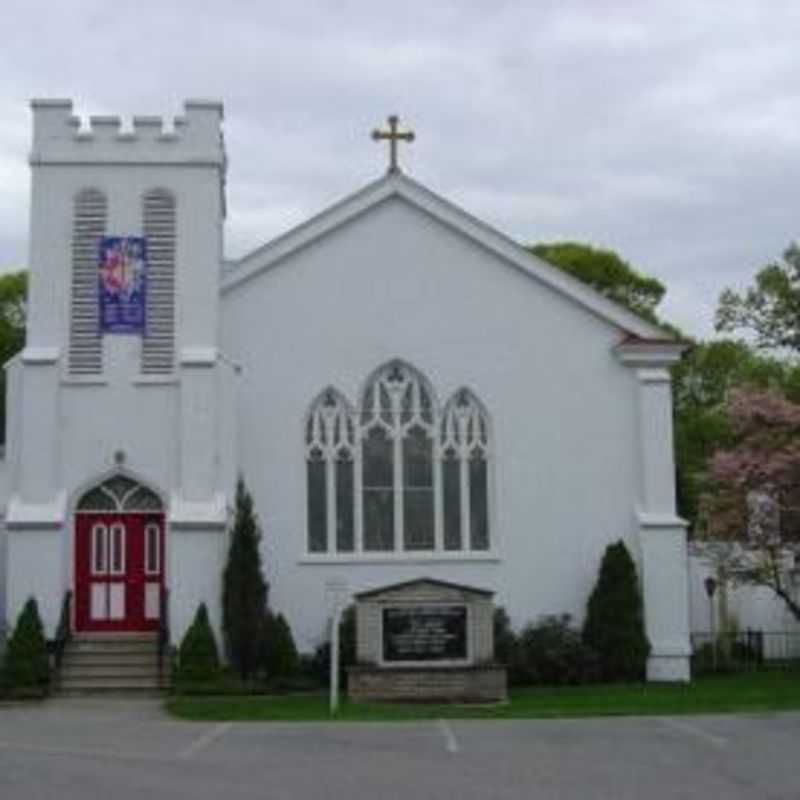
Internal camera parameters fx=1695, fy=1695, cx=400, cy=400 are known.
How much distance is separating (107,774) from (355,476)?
50.4ft

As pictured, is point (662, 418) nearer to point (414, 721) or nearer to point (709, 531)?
point (709, 531)

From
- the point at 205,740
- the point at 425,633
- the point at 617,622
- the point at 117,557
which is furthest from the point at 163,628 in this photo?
the point at 205,740

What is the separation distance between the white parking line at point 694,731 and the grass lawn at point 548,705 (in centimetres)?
148

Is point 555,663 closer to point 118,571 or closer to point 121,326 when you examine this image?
point 118,571

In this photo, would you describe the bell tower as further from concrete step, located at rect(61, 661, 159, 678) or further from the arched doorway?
concrete step, located at rect(61, 661, 159, 678)

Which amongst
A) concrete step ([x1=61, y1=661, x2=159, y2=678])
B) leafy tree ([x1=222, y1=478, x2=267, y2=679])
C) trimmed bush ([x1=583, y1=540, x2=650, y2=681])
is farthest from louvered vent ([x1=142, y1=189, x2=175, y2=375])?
trimmed bush ([x1=583, y1=540, x2=650, y2=681])

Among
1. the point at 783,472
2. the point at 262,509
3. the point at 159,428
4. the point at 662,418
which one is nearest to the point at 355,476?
the point at 262,509

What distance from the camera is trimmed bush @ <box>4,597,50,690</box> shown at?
85.7 ft

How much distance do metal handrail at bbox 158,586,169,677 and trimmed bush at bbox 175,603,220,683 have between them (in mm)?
610

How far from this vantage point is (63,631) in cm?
2761

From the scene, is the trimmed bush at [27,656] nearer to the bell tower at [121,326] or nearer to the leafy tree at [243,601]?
the bell tower at [121,326]

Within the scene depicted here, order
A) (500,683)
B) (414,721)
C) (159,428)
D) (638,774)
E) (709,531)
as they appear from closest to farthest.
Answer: (638,774), (414,721), (500,683), (159,428), (709,531)

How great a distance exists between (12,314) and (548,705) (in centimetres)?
3615

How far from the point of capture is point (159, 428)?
28750mm
